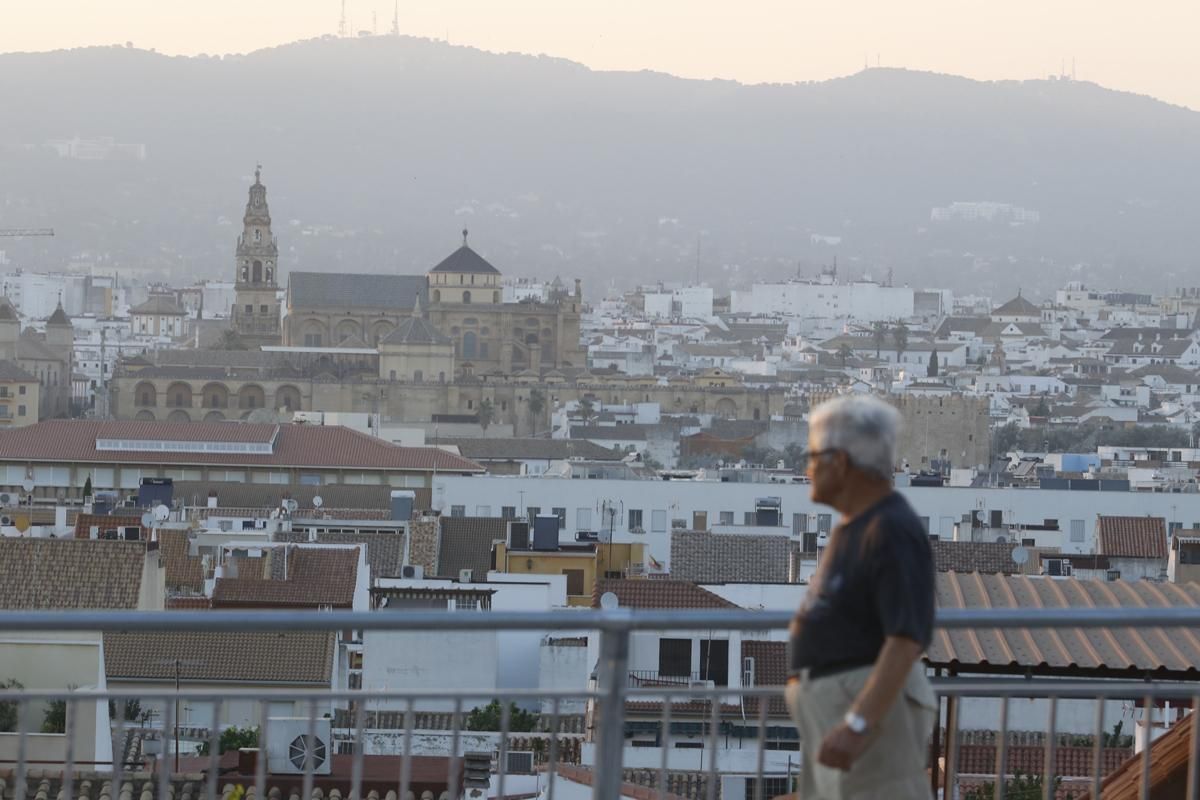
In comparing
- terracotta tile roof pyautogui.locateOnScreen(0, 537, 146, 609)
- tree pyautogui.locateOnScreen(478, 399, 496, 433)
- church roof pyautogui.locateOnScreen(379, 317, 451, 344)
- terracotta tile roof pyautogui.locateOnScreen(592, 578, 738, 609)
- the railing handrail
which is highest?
the railing handrail

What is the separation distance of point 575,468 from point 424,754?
29.3 meters

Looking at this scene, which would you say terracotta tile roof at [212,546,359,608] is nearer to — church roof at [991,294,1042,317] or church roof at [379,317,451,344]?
church roof at [379,317,451,344]

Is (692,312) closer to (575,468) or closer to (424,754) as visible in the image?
(575,468)

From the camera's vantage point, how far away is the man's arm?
11.0 feet

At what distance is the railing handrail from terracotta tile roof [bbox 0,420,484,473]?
32572mm

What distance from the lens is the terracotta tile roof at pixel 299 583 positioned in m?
17.0

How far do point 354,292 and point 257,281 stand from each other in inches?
146

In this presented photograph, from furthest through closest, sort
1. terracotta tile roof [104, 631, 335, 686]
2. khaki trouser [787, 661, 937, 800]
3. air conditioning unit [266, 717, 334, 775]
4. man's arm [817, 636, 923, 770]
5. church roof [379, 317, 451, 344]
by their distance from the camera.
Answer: church roof [379, 317, 451, 344] < terracotta tile roof [104, 631, 335, 686] < air conditioning unit [266, 717, 334, 775] < khaki trouser [787, 661, 937, 800] < man's arm [817, 636, 923, 770]

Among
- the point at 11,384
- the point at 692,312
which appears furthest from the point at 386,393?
the point at 692,312

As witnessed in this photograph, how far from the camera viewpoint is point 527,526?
25641 mm

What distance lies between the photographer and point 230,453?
3759cm

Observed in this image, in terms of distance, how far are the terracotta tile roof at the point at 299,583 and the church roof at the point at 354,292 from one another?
61.0m

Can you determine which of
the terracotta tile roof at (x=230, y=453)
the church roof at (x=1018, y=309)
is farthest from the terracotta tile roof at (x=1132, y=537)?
the church roof at (x=1018, y=309)

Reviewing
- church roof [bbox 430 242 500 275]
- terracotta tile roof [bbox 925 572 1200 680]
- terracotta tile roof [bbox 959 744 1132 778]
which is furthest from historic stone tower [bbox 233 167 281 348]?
terracotta tile roof [bbox 925 572 1200 680]
